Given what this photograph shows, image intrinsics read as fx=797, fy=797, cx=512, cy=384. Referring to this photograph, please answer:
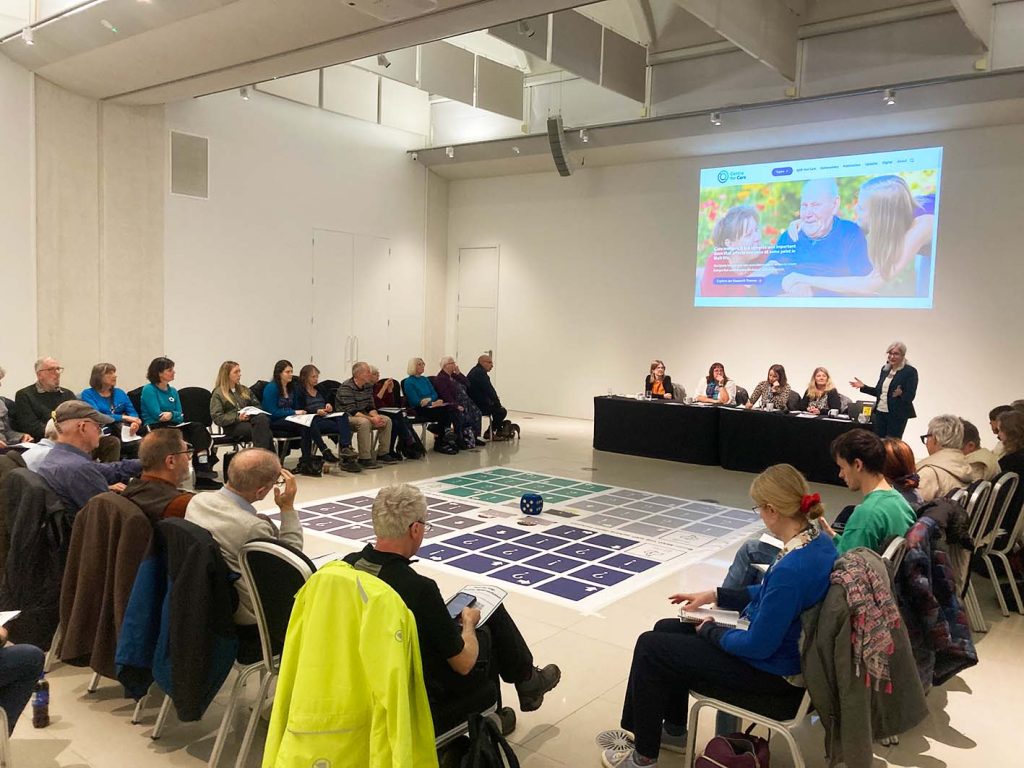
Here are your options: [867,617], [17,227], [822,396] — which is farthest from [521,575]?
[17,227]

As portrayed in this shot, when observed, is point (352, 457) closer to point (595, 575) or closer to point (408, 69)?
point (595, 575)

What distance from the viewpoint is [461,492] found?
7.26 metres

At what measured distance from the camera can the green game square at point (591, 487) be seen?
750cm

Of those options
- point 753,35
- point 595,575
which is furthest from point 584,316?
point 595,575

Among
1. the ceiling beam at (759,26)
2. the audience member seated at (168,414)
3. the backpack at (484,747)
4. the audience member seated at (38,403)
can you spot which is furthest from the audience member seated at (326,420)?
the backpack at (484,747)

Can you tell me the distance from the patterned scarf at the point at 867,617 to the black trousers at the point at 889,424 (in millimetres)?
5949

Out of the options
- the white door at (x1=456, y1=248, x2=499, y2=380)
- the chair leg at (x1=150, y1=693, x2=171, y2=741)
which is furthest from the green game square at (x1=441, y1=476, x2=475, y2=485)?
the white door at (x1=456, y1=248, x2=499, y2=380)

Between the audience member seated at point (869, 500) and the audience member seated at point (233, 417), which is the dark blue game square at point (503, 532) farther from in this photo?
the audience member seated at point (869, 500)

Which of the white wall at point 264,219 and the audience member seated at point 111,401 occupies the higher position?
the white wall at point 264,219

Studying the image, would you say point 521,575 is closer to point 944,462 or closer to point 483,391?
point 944,462

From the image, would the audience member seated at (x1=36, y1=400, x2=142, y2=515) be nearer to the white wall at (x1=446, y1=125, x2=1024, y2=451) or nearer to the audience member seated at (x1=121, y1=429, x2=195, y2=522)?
the audience member seated at (x1=121, y1=429, x2=195, y2=522)

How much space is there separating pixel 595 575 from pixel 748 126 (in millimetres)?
6760

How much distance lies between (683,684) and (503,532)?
337 cm

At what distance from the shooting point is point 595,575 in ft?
16.4
